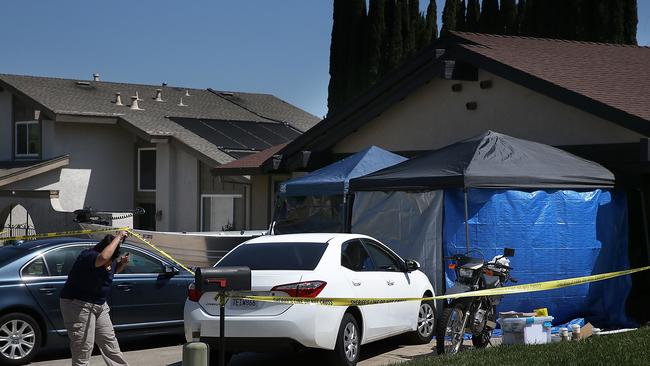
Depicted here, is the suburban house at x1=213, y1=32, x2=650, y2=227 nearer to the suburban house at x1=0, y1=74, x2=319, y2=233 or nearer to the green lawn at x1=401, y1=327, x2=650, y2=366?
the green lawn at x1=401, y1=327, x2=650, y2=366

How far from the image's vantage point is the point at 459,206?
13789 millimetres

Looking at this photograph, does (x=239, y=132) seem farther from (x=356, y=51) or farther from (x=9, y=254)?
(x=9, y=254)

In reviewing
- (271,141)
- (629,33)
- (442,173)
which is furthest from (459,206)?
(271,141)

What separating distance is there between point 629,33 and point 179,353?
1910 centimetres

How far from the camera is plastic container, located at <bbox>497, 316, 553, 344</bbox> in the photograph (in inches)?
453

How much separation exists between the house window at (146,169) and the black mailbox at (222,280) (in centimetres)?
2256

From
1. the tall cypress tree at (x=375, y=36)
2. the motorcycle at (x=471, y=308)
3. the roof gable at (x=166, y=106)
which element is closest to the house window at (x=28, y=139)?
the roof gable at (x=166, y=106)

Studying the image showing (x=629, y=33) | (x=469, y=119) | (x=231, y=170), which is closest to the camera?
(x=469, y=119)

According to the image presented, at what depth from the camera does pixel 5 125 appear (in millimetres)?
32062

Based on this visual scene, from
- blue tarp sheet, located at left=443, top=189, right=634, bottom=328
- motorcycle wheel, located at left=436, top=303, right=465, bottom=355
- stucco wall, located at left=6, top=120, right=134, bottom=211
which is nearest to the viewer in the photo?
motorcycle wheel, located at left=436, top=303, right=465, bottom=355

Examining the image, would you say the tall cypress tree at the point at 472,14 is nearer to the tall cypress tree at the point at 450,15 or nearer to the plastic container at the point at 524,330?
the tall cypress tree at the point at 450,15

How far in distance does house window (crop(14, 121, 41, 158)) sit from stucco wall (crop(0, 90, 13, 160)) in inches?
15.4

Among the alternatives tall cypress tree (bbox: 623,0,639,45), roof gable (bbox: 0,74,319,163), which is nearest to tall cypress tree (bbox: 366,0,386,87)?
roof gable (bbox: 0,74,319,163)

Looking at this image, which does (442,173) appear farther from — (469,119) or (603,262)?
(469,119)
